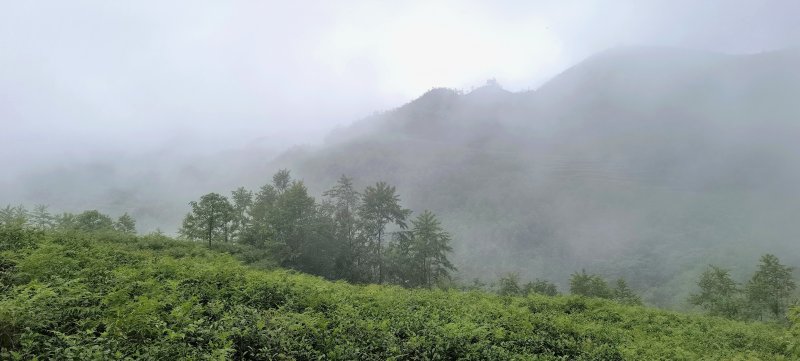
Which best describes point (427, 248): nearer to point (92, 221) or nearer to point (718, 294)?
point (718, 294)

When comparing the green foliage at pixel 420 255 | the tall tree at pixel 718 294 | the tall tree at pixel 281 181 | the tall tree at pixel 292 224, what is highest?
the tall tree at pixel 281 181

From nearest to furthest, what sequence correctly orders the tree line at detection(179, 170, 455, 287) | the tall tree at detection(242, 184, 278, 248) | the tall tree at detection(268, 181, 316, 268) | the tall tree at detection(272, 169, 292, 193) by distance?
1. the tall tree at detection(268, 181, 316, 268)
2. the tall tree at detection(242, 184, 278, 248)
3. the tree line at detection(179, 170, 455, 287)
4. the tall tree at detection(272, 169, 292, 193)

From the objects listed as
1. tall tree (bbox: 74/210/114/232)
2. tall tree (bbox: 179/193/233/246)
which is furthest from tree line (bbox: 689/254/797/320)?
tall tree (bbox: 74/210/114/232)

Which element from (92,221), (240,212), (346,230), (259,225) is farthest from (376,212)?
(92,221)

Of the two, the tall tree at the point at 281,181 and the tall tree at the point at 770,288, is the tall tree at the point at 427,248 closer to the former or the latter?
the tall tree at the point at 281,181

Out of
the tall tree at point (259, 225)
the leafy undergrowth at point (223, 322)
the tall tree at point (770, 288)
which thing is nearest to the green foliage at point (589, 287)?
the tall tree at point (770, 288)

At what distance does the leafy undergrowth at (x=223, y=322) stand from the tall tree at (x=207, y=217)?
123 ft

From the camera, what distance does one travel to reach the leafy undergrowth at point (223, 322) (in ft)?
19.0

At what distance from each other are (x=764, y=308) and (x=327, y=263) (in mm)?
56864

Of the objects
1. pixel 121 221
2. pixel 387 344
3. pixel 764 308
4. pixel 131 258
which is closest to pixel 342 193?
pixel 121 221

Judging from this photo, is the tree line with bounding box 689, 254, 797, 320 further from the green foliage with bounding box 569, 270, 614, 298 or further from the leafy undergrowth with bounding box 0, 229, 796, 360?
the leafy undergrowth with bounding box 0, 229, 796, 360

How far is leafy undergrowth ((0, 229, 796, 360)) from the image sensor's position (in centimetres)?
578

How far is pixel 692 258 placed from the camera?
19675cm

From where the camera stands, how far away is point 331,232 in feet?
178
